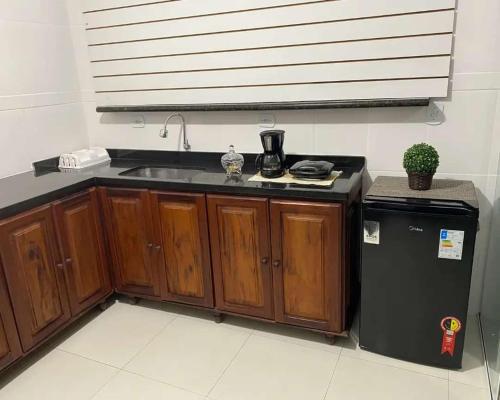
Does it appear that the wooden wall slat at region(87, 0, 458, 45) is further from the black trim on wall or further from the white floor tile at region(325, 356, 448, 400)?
the white floor tile at region(325, 356, 448, 400)

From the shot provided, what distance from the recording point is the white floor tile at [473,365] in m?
1.99

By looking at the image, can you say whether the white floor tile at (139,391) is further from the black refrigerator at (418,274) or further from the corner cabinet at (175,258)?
the black refrigerator at (418,274)

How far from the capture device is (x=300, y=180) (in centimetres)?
221

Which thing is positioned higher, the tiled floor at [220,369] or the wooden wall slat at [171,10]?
the wooden wall slat at [171,10]

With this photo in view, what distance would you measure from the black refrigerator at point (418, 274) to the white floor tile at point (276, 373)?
0.36m

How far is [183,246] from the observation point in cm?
246

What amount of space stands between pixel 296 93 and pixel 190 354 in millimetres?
1602

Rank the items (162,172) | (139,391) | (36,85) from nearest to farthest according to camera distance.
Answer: (139,391) < (36,85) < (162,172)

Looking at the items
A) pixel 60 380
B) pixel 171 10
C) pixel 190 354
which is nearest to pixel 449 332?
pixel 190 354

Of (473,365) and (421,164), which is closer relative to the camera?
(421,164)

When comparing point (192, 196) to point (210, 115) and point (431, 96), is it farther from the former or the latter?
point (431, 96)

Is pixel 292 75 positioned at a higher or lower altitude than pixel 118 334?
higher

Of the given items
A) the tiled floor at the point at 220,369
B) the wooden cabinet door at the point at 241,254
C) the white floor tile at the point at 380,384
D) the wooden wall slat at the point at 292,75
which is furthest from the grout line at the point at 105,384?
the wooden wall slat at the point at 292,75

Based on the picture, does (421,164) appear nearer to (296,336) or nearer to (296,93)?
(296,93)
